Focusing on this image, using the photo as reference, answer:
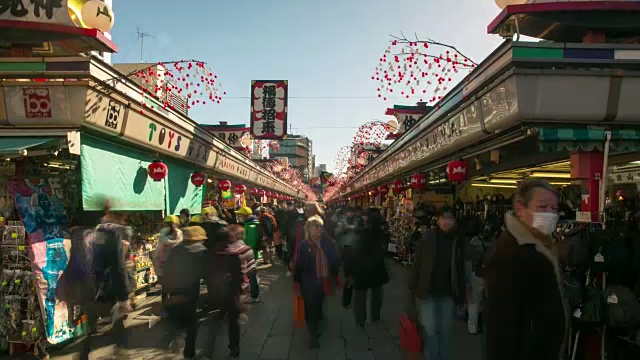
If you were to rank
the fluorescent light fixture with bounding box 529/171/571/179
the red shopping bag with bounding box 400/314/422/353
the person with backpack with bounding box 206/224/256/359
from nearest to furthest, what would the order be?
the red shopping bag with bounding box 400/314/422/353
the person with backpack with bounding box 206/224/256/359
the fluorescent light fixture with bounding box 529/171/571/179

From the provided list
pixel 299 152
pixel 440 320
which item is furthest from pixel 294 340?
pixel 299 152

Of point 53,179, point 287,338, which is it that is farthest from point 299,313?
point 53,179

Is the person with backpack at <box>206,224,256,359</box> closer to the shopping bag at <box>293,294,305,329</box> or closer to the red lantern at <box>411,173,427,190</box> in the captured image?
the shopping bag at <box>293,294,305,329</box>

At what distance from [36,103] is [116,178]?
193 cm

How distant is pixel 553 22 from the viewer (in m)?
7.59

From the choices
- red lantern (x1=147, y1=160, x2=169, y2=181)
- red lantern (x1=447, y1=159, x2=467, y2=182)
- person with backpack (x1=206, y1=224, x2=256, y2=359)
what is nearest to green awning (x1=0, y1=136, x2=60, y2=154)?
person with backpack (x1=206, y1=224, x2=256, y2=359)

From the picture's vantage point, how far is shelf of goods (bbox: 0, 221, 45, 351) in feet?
20.7

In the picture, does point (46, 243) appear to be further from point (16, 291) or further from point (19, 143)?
point (19, 143)

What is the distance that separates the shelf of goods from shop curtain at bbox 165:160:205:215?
4.91 metres

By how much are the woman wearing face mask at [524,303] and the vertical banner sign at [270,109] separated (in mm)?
16453

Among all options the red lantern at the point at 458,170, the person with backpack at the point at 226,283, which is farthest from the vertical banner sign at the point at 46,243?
the red lantern at the point at 458,170

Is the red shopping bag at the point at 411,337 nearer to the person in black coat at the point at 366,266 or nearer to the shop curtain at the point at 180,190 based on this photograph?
the person in black coat at the point at 366,266

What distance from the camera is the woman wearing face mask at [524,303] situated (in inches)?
107

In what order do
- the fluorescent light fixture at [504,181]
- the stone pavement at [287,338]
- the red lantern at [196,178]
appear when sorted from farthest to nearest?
the red lantern at [196,178] → the fluorescent light fixture at [504,181] → the stone pavement at [287,338]
